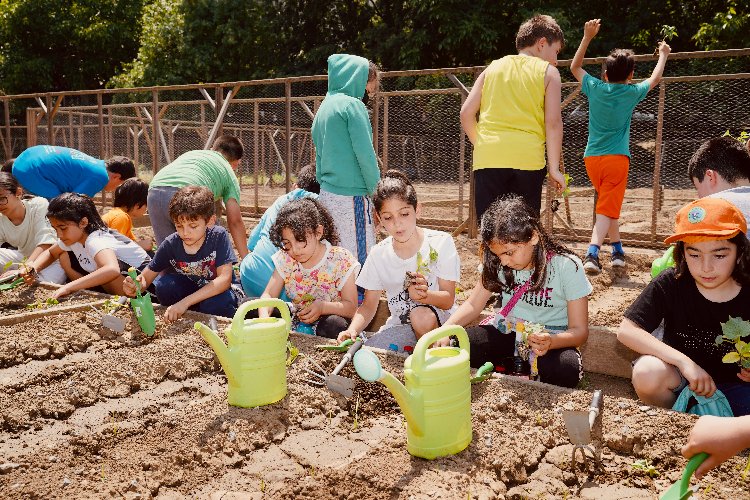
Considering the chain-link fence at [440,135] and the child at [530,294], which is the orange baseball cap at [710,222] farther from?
the chain-link fence at [440,135]

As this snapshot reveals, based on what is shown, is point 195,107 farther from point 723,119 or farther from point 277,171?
point 723,119

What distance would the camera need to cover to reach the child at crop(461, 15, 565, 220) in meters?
3.85

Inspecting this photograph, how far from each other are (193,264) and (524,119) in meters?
2.01

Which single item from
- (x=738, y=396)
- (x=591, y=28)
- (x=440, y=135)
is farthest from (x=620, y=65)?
(x=440, y=135)

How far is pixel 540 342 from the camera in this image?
239cm

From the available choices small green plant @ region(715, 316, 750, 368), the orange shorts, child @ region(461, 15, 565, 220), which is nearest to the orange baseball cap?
small green plant @ region(715, 316, 750, 368)

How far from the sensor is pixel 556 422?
7.17 ft

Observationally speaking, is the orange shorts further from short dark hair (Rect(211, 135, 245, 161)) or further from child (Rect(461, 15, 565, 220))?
short dark hair (Rect(211, 135, 245, 161))

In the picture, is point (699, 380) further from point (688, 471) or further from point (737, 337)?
point (688, 471)

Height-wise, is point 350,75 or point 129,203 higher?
point 350,75

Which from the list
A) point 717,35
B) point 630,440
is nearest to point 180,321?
point 630,440

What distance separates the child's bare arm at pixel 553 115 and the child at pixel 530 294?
1271mm

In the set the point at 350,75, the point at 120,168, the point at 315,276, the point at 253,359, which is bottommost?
the point at 253,359

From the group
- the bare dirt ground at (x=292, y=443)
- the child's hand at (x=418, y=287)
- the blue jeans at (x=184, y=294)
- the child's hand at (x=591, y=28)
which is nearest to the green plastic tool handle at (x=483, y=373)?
the bare dirt ground at (x=292, y=443)
